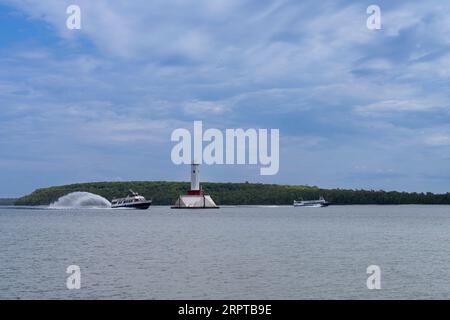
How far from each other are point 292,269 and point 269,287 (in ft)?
31.4

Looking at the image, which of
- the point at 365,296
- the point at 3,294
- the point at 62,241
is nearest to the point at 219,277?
the point at 365,296

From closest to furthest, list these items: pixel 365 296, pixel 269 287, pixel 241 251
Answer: pixel 365 296
pixel 269 287
pixel 241 251

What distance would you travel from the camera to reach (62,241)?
81.6 metres

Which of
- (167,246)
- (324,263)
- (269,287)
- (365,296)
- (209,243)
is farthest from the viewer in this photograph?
(209,243)

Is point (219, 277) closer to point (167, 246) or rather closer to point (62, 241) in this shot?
point (167, 246)

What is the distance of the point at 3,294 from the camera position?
124ft

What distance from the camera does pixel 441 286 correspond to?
41.8m

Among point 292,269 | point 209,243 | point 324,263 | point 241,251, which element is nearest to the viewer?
point 292,269
